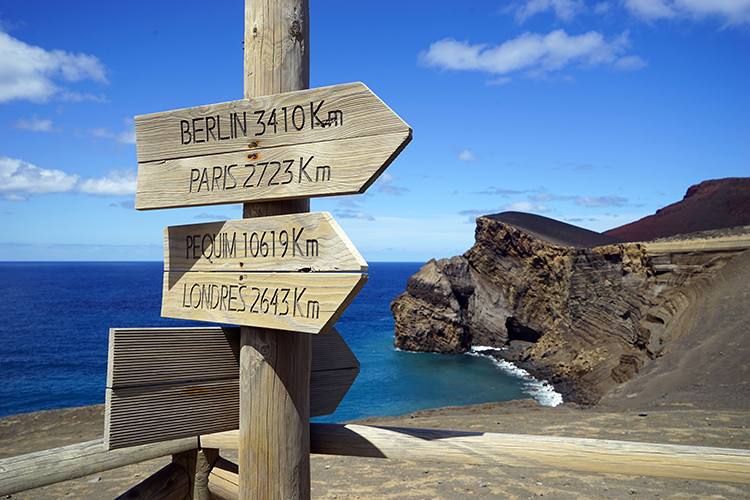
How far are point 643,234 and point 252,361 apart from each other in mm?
66952

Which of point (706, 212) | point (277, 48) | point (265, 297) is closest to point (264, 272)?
point (265, 297)

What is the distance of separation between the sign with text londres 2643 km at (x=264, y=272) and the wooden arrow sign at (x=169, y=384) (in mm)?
159

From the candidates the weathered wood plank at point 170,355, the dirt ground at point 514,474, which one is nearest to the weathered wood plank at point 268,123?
the weathered wood plank at point 170,355

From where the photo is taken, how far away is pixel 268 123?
213cm

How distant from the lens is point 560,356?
1085 inches

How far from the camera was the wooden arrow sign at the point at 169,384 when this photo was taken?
204 cm

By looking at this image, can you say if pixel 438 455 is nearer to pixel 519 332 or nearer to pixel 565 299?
pixel 565 299

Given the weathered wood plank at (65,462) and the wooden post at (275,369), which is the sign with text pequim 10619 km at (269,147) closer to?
the wooden post at (275,369)

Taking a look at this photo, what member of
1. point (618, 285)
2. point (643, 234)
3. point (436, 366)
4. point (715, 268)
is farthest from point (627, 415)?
point (643, 234)

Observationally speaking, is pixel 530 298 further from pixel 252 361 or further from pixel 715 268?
pixel 252 361

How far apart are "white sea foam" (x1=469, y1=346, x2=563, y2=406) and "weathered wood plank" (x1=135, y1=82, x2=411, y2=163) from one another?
20982mm

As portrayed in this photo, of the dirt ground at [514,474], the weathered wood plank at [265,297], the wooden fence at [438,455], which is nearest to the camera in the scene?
the weathered wood plank at [265,297]

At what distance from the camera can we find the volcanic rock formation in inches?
826

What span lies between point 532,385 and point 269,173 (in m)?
25.8
